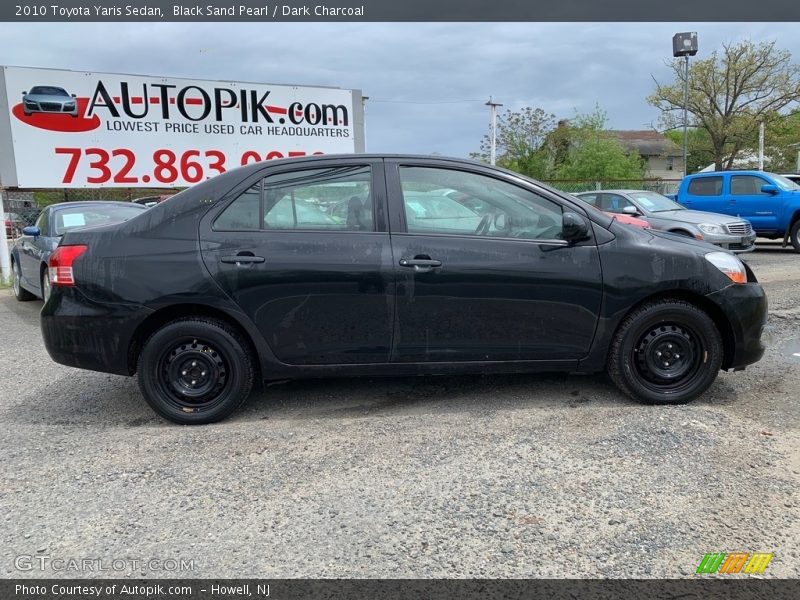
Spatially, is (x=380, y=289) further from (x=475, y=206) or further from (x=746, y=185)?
(x=746, y=185)

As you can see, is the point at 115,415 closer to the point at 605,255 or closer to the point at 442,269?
the point at 442,269

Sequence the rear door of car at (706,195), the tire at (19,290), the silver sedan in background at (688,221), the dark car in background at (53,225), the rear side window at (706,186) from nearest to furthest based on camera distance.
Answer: the dark car in background at (53,225), the tire at (19,290), the silver sedan in background at (688,221), the rear door of car at (706,195), the rear side window at (706,186)

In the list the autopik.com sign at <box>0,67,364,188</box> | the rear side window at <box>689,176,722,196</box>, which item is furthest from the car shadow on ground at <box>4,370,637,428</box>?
the rear side window at <box>689,176,722,196</box>

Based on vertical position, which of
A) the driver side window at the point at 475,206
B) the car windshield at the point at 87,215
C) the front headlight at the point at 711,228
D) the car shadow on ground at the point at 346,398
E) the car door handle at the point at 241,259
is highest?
the car windshield at the point at 87,215

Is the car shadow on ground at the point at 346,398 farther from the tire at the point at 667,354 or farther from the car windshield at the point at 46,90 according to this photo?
the car windshield at the point at 46,90

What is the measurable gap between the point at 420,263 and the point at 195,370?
161cm

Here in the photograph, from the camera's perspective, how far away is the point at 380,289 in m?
3.79

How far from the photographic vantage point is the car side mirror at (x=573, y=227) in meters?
3.81

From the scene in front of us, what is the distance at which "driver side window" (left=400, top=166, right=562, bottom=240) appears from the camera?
3.94 metres

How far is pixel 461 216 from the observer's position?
3.96 meters

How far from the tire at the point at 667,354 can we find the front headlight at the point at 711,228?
7799mm

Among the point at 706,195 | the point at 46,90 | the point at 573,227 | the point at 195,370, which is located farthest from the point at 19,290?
the point at 706,195

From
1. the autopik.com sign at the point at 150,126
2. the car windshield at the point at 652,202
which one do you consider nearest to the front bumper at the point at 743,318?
the car windshield at the point at 652,202

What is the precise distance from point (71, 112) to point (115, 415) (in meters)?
9.26
